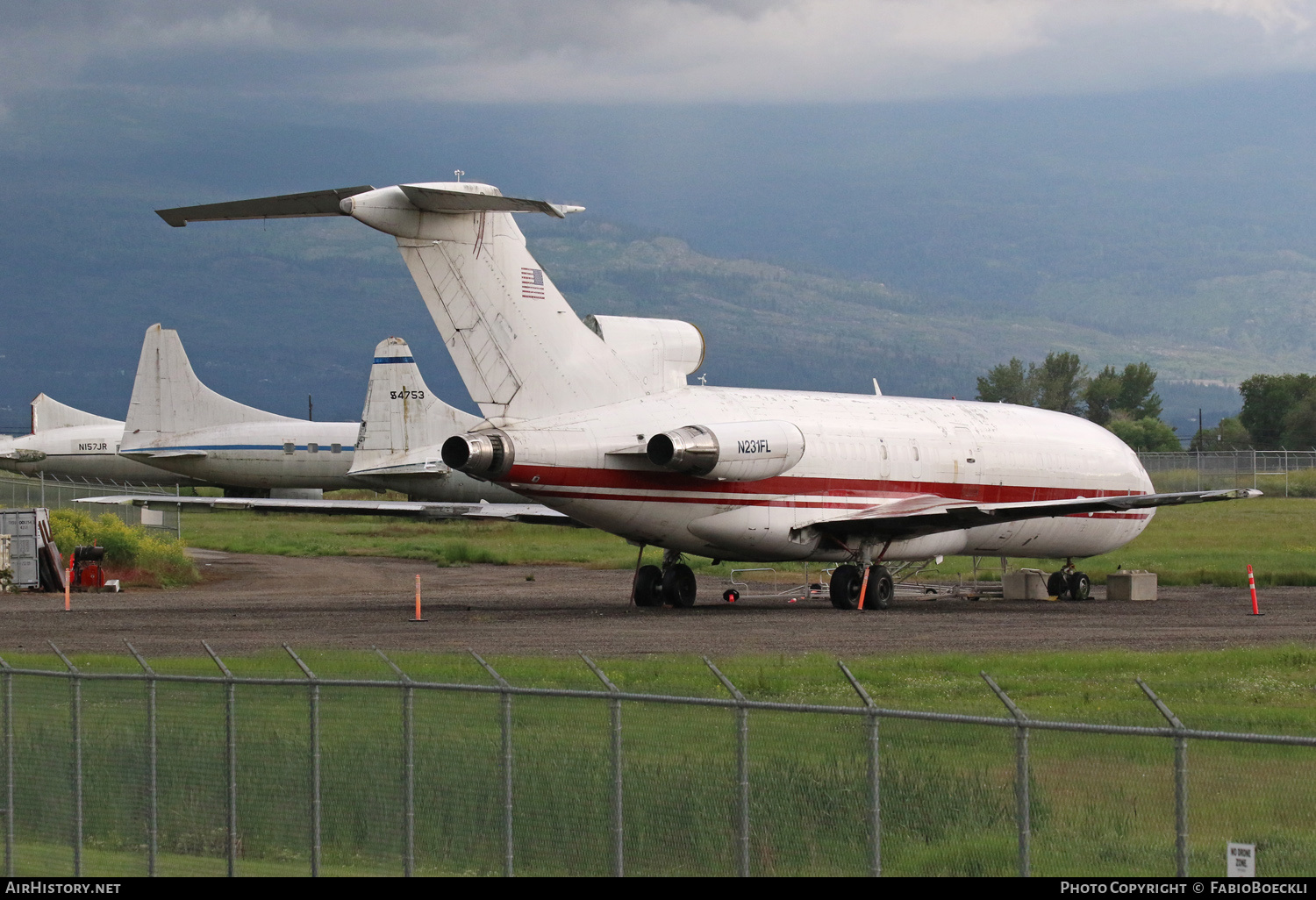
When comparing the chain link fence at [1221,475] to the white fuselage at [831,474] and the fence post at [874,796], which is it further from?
the fence post at [874,796]

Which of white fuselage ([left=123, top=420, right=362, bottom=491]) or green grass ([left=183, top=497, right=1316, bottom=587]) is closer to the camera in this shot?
green grass ([left=183, top=497, right=1316, bottom=587])

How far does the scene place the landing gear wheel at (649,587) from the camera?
3422 cm

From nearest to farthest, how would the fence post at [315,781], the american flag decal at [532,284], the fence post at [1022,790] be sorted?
the fence post at [1022,790]
the fence post at [315,781]
the american flag decal at [532,284]

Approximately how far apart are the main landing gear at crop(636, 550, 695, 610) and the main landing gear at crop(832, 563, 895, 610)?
3.04 metres

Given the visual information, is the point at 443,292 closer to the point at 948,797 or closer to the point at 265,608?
the point at 265,608

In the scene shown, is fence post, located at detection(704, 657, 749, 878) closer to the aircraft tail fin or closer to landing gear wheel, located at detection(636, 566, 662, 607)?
landing gear wheel, located at detection(636, 566, 662, 607)

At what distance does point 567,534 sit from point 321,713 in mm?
50835

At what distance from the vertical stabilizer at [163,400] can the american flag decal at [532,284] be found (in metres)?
41.9

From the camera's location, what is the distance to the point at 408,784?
11.8 metres

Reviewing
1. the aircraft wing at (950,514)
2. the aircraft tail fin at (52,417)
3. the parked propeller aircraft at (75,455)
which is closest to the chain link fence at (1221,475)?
the parked propeller aircraft at (75,455)

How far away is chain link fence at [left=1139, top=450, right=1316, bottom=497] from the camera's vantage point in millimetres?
82312

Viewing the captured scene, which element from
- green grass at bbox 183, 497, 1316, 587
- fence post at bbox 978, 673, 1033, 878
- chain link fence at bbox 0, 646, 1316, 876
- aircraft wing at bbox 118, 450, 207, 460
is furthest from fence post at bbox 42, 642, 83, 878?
aircraft wing at bbox 118, 450, 207, 460

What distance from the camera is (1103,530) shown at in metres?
40.6

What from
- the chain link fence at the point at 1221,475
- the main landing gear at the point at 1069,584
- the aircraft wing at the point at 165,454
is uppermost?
the aircraft wing at the point at 165,454
